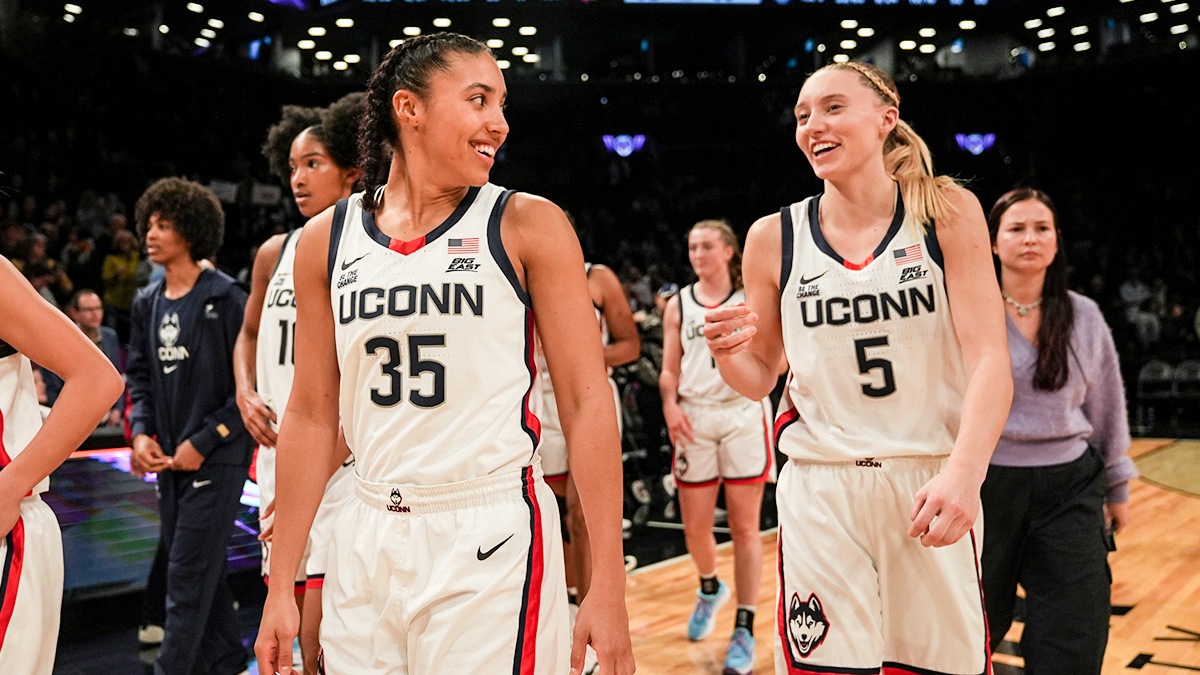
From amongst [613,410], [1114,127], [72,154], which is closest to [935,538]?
[613,410]

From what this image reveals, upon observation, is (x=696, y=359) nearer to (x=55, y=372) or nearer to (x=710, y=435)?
(x=710, y=435)

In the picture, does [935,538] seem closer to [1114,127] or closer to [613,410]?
[613,410]

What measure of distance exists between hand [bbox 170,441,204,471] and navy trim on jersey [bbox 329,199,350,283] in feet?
6.41

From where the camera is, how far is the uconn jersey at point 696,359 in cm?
507

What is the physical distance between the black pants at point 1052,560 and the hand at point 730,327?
1297 mm

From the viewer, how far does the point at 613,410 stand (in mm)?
1749

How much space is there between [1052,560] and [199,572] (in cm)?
283

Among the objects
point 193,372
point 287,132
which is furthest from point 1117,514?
point 193,372

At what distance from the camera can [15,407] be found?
1.90 meters

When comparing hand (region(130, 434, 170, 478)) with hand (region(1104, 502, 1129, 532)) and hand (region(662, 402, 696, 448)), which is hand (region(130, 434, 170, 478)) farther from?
hand (region(1104, 502, 1129, 532))

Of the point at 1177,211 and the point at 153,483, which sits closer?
the point at 153,483

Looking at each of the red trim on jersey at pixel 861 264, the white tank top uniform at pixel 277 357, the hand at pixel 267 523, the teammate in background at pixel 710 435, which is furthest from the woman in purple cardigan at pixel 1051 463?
the hand at pixel 267 523

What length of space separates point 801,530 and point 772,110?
20999 millimetres

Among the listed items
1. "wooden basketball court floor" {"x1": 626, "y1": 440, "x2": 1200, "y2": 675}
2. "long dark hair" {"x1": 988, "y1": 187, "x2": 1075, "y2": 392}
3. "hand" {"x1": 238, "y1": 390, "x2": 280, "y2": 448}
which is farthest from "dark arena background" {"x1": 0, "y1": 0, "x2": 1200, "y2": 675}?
"long dark hair" {"x1": 988, "y1": 187, "x2": 1075, "y2": 392}
